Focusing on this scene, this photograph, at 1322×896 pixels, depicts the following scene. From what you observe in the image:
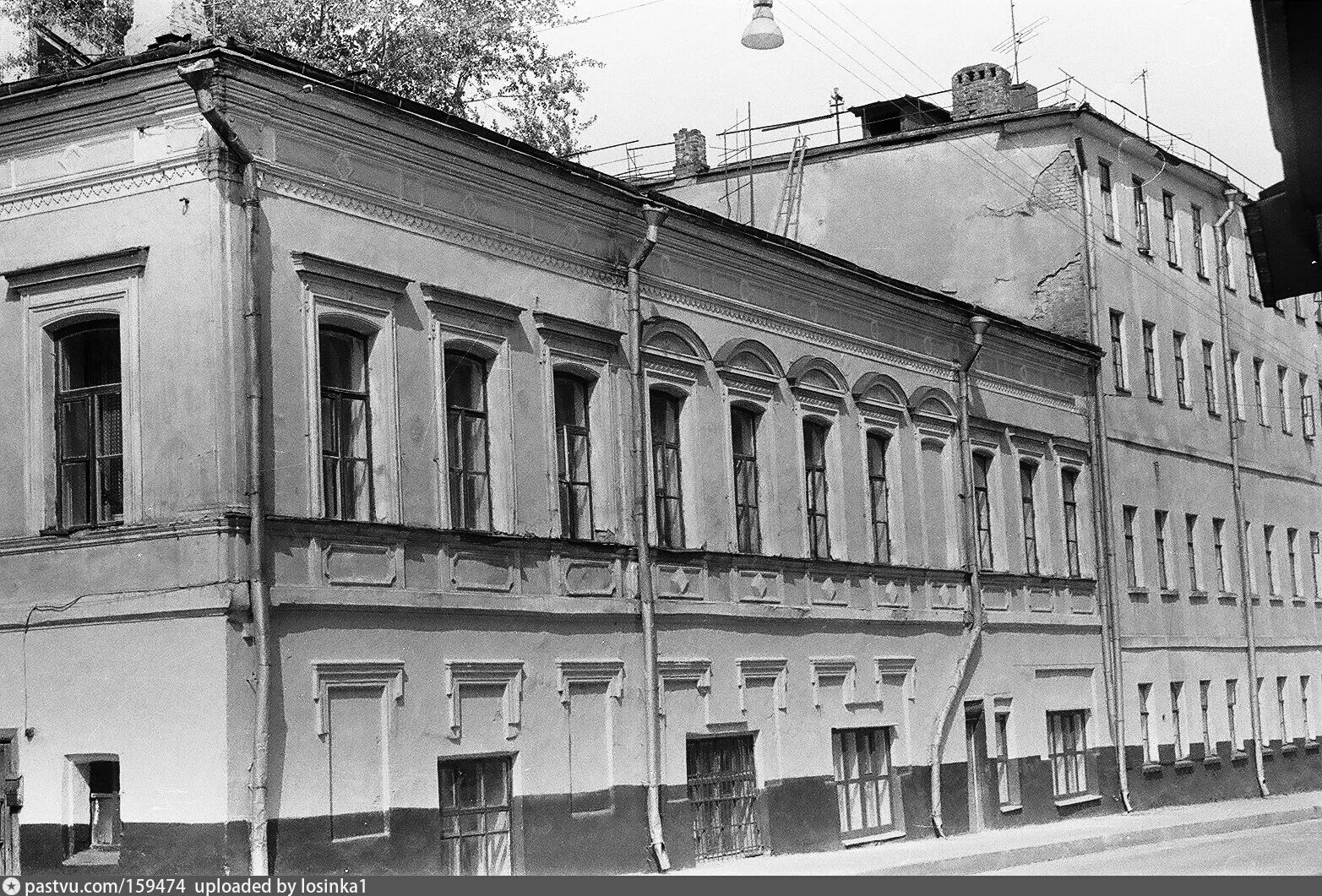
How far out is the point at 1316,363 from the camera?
40.2 meters

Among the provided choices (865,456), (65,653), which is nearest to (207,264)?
(65,653)

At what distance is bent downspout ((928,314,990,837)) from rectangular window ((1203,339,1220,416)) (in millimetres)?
9492

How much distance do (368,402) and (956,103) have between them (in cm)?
2050

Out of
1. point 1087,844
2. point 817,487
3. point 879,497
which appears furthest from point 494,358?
point 1087,844

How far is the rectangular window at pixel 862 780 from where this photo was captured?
2194cm

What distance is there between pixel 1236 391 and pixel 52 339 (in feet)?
85.7

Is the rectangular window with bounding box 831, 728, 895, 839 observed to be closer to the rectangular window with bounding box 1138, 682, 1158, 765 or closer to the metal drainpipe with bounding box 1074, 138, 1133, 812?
the metal drainpipe with bounding box 1074, 138, 1133, 812

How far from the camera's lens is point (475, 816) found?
16203mm

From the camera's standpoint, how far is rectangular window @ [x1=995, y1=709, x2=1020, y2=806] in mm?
25375

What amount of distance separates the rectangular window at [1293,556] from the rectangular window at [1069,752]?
10.6 m

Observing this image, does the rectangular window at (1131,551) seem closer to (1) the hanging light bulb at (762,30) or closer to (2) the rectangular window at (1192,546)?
(2) the rectangular window at (1192,546)

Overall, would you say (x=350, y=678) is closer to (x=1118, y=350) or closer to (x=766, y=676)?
(x=766, y=676)

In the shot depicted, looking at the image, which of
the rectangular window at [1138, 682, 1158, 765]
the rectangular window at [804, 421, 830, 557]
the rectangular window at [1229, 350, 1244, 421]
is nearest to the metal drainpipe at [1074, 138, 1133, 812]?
the rectangular window at [1138, 682, 1158, 765]

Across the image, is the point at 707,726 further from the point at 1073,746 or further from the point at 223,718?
the point at 1073,746
